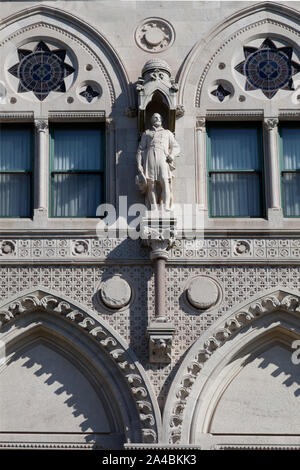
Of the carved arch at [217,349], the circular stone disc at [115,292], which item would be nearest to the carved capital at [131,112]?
the circular stone disc at [115,292]

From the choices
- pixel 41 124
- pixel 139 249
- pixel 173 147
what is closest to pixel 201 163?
pixel 173 147

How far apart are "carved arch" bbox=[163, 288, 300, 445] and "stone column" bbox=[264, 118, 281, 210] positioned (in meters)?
1.66

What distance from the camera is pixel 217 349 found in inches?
886

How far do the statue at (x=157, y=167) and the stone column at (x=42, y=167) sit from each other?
1.66 m

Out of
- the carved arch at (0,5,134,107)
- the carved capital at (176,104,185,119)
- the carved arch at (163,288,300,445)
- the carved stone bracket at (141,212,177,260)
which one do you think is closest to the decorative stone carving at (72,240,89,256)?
the carved stone bracket at (141,212,177,260)

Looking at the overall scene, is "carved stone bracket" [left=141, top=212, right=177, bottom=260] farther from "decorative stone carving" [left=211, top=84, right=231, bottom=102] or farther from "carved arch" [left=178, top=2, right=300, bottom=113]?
"decorative stone carving" [left=211, top=84, right=231, bottom=102]

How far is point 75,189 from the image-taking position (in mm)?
23828

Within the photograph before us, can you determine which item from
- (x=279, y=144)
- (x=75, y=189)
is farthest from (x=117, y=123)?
(x=279, y=144)

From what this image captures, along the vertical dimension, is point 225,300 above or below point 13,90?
below

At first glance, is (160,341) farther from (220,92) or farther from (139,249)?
(220,92)

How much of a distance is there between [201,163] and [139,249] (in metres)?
1.96

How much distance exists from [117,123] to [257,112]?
8.07 feet
